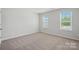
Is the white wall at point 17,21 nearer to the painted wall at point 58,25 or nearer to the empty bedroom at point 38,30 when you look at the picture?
the empty bedroom at point 38,30

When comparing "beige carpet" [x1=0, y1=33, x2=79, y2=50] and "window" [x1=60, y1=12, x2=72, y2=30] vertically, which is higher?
"window" [x1=60, y1=12, x2=72, y2=30]

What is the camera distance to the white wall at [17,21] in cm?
219

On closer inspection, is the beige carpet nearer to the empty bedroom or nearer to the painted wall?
the empty bedroom

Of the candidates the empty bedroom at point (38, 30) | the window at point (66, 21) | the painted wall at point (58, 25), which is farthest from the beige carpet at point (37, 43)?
the window at point (66, 21)

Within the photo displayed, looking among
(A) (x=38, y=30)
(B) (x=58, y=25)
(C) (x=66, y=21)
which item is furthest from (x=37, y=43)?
(C) (x=66, y=21)

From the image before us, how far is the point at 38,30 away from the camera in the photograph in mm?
2283

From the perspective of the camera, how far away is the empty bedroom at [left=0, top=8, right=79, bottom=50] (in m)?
2.19

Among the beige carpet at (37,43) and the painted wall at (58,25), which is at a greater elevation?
the painted wall at (58,25)

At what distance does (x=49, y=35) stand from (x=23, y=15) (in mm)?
683

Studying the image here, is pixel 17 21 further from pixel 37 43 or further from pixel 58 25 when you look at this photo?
pixel 58 25

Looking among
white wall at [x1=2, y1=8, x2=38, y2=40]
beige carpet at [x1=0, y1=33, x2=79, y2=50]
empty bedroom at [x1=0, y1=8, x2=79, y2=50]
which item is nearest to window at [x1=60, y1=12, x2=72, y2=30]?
empty bedroom at [x1=0, y1=8, x2=79, y2=50]

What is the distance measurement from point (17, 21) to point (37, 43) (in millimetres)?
616
